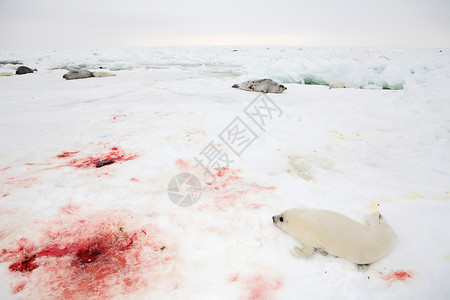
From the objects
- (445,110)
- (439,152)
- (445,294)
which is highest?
(445,110)

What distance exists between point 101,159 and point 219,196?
5.26 ft

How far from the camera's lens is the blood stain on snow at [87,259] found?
1.57 m

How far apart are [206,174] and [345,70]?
350 inches

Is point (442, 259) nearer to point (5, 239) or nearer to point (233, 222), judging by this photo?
point (233, 222)

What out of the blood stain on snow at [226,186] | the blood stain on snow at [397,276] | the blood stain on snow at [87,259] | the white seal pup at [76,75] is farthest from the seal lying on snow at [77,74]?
the blood stain on snow at [397,276]

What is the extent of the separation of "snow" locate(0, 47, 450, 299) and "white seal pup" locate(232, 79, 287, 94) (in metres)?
2.33

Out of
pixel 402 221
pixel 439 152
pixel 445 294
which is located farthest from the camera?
pixel 439 152

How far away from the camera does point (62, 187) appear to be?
8.16 ft

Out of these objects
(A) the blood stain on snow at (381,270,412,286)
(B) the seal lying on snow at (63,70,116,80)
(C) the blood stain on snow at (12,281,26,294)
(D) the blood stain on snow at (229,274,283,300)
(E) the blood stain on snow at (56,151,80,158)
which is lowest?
(B) the seal lying on snow at (63,70,116,80)

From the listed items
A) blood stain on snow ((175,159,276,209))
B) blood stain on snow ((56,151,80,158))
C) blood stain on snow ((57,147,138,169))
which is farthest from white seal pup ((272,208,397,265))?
blood stain on snow ((56,151,80,158))

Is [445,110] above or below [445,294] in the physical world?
above

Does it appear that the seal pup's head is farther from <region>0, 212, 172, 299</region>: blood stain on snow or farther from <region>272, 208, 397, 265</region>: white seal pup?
<region>0, 212, 172, 299</region>: blood stain on snow

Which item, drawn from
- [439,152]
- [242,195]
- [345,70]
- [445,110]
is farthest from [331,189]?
[345,70]

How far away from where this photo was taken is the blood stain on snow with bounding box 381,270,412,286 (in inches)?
63.9
